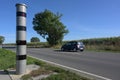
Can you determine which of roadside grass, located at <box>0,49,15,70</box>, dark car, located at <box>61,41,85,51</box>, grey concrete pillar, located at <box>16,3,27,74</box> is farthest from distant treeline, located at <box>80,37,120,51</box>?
grey concrete pillar, located at <box>16,3,27,74</box>

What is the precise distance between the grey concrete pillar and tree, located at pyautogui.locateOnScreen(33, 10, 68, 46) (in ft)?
183

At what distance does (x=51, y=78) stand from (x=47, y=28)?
194 feet

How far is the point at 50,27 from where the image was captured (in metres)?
65.6

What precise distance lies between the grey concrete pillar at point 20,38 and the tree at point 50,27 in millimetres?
55634

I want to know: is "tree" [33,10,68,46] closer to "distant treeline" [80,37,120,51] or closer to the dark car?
"distant treeline" [80,37,120,51]

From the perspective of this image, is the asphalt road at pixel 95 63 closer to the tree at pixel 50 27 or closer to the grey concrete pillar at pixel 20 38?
the grey concrete pillar at pixel 20 38

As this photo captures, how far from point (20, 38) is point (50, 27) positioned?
5713 centimetres

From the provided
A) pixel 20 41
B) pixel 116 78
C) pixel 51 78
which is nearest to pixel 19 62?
pixel 20 41

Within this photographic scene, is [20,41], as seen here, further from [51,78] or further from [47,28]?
[47,28]

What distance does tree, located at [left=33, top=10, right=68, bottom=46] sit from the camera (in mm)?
65062

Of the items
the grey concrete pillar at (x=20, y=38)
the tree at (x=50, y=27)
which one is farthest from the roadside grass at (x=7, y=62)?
the tree at (x=50, y=27)

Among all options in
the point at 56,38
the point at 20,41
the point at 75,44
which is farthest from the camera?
the point at 56,38

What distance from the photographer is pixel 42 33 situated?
2687 inches

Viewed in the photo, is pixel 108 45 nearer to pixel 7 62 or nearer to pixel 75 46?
pixel 75 46
